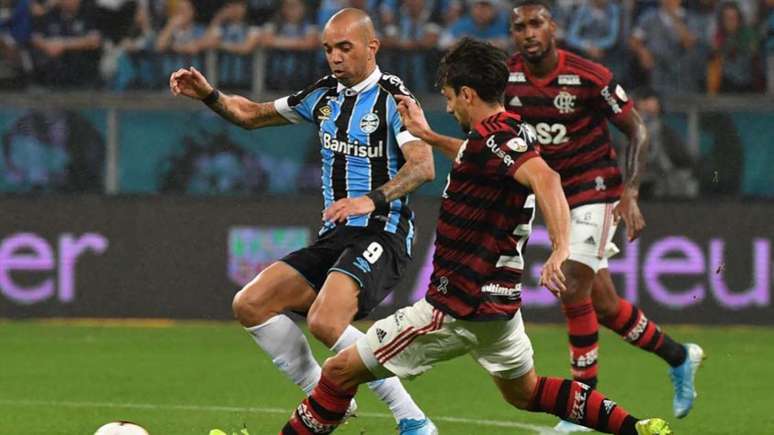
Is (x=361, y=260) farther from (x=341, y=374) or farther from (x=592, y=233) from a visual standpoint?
(x=592, y=233)

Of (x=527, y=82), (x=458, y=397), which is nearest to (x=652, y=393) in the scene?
(x=458, y=397)

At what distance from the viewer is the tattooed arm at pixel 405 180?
6828mm

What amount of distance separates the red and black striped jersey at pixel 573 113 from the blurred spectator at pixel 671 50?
5.43 m

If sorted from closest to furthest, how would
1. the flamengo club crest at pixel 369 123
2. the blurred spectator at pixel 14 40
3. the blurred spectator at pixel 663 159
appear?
the flamengo club crest at pixel 369 123, the blurred spectator at pixel 663 159, the blurred spectator at pixel 14 40

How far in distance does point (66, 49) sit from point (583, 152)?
280 inches

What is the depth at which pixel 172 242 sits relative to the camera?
1389 cm

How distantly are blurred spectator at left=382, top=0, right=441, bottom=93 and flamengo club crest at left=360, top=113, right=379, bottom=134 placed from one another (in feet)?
21.0

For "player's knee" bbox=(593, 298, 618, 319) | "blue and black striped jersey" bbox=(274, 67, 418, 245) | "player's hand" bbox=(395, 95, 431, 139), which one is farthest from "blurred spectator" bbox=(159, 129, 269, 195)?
"player's hand" bbox=(395, 95, 431, 139)

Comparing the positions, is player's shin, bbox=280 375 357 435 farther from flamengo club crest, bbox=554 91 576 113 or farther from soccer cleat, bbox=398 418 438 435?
flamengo club crest, bbox=554 91 576 113

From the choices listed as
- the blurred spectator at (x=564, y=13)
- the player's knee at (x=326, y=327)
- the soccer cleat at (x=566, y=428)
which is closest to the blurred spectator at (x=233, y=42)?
the blurred spectator at (x=564, y=13)

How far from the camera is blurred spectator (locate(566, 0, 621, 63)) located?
46.9 ft

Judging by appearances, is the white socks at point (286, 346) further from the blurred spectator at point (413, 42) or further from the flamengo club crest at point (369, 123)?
the blurred spectator at point (413, 42)

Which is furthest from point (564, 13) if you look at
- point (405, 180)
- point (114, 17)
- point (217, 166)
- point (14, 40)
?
point (405, 180)

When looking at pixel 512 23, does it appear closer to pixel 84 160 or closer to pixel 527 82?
pixel 527 82
